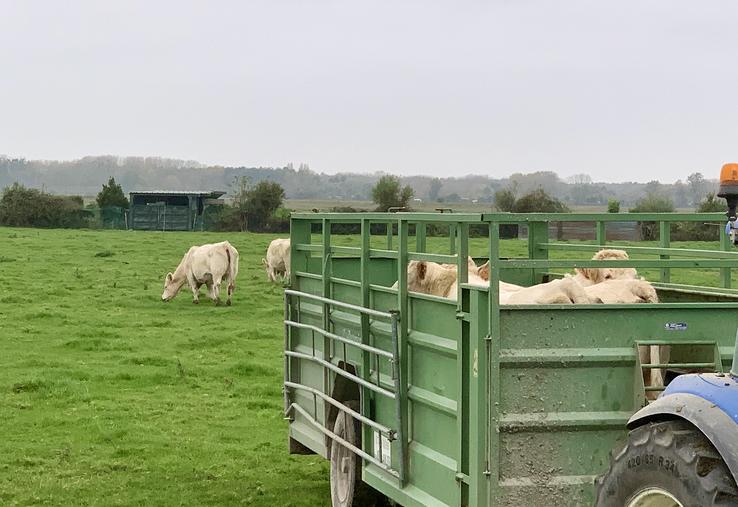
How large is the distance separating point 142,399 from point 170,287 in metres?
14.9

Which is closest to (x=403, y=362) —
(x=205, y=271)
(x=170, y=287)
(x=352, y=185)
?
(x=205, y=271)

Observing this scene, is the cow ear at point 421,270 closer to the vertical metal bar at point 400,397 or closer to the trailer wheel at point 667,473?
the vertical metal bar at point 400,397

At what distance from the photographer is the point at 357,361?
8.20 metres

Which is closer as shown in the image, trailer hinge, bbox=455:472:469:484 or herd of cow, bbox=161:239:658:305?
trailer hinge, bbox=455:472:469:484

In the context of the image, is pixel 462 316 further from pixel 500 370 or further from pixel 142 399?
pixel 142 399

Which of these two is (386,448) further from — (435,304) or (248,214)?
(248,214)

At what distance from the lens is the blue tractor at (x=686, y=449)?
175 inches

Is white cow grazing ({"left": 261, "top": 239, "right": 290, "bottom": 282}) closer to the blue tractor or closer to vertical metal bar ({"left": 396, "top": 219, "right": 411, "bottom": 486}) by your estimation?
vertical metal bar ({"left": 396, "top": 219, "right": 411, "bottom": 486})

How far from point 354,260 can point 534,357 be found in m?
4.17

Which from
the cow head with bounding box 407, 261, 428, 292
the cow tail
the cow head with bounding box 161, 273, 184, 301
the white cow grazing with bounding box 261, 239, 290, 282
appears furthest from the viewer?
the white cow grazing with bounding box 261, 239, 290, 282

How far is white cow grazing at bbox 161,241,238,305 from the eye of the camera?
29.9m

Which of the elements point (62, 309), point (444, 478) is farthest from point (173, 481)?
point (62, 309)

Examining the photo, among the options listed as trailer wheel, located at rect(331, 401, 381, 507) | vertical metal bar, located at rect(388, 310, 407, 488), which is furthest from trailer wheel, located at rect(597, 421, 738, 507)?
trailer wheel, located at rect(331, 401, 381, 507)

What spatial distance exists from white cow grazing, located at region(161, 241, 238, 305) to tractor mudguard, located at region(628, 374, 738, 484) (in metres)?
25.1
